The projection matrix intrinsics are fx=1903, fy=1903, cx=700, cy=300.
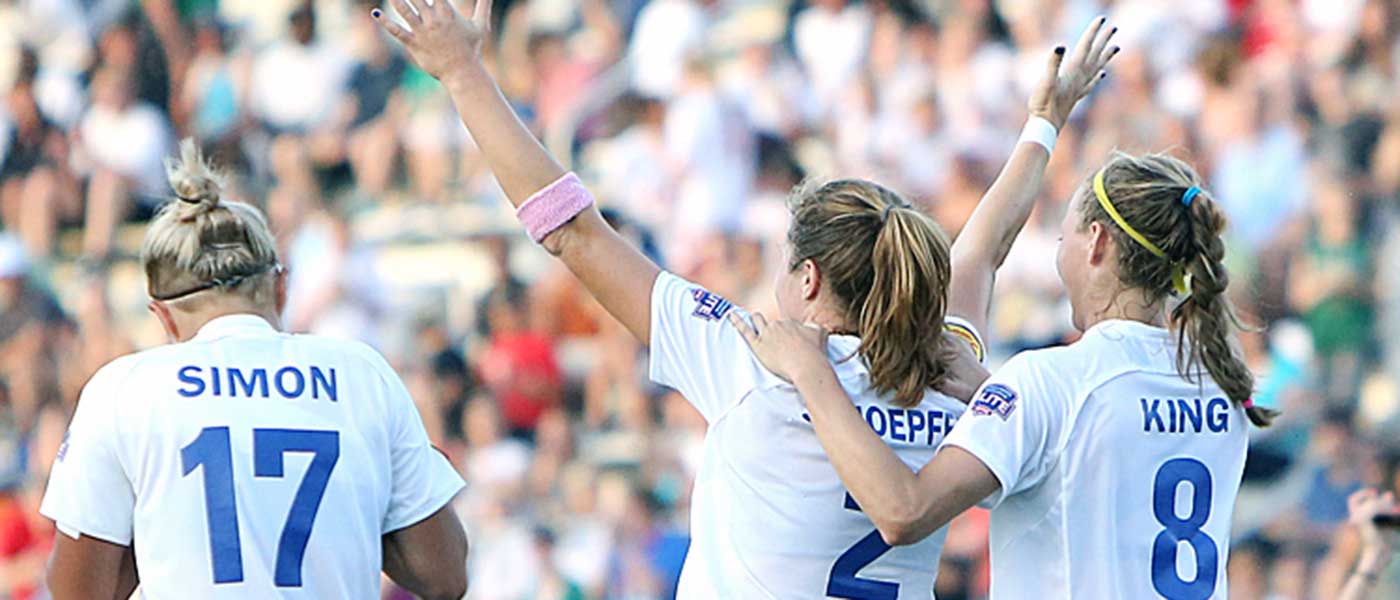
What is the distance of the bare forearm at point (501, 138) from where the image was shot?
334 cm

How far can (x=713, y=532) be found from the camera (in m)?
3.23

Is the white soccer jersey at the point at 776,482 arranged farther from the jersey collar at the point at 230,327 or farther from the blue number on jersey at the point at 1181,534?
the jersey collar at the point at 230,327

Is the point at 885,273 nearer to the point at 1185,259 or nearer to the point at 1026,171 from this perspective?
the point at 1185,259

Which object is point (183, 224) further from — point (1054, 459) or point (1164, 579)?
point (1164, 579)

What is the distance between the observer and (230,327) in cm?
354

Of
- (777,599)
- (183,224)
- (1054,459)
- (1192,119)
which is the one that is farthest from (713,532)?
(1192,119)

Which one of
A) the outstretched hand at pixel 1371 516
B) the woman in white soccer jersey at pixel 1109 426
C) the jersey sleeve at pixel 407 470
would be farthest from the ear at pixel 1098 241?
the jersey sleeve at pixel 407 470

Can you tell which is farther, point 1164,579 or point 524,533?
point 524,533

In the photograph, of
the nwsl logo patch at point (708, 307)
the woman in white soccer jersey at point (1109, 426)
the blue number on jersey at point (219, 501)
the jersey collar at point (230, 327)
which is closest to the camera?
the woman in white soccer jersey at point (1109, 426)

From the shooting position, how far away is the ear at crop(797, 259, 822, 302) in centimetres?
325

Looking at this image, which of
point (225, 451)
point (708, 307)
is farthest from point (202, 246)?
point (708, 307)

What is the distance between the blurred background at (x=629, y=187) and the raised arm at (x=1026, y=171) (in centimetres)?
375

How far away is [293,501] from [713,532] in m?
0.78

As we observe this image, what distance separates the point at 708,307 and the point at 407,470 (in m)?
0.73
